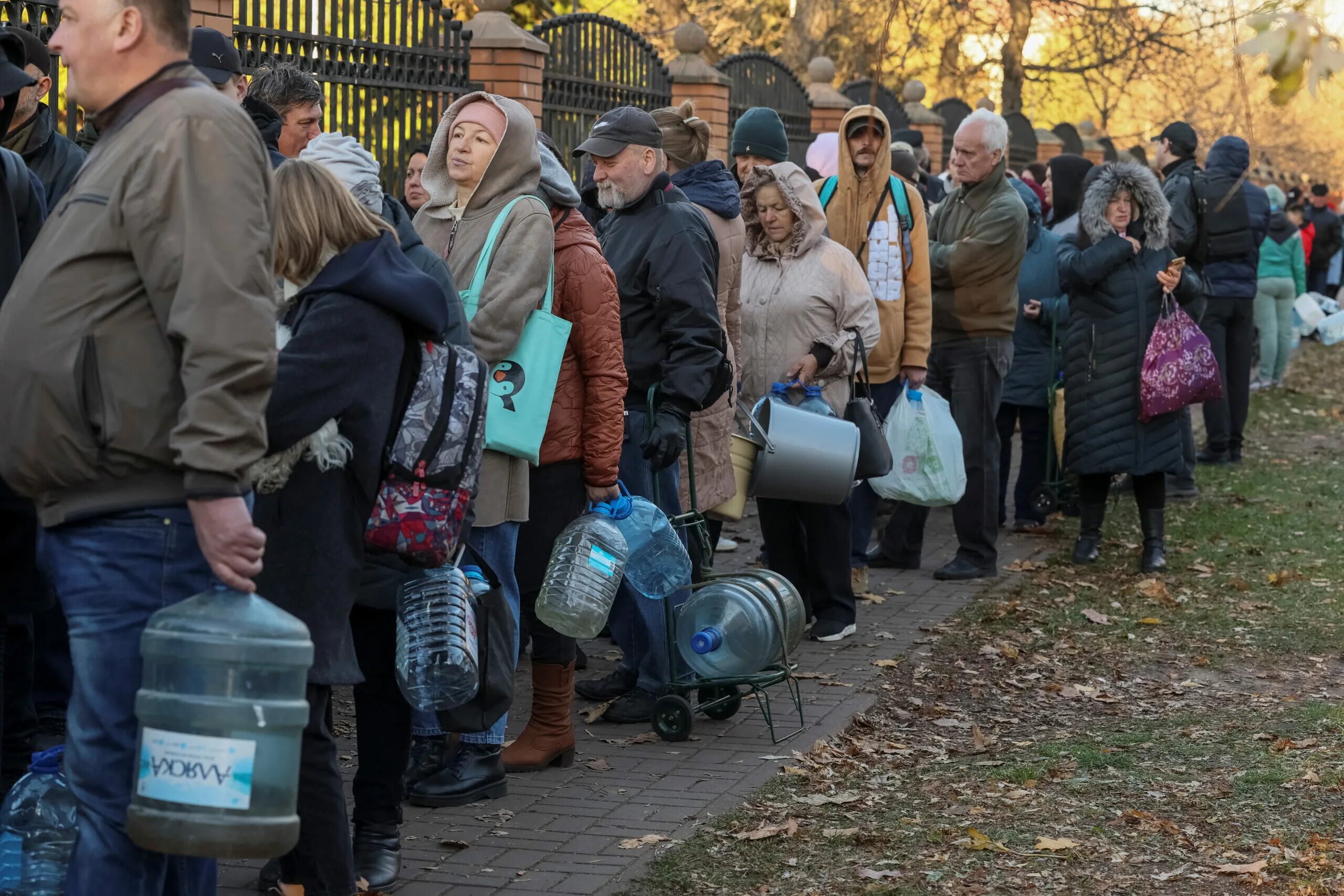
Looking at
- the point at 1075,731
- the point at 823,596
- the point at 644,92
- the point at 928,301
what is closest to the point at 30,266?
the point at 1075,731

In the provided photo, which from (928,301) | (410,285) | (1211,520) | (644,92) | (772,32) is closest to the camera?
(410,285)

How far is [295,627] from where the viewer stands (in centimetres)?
338

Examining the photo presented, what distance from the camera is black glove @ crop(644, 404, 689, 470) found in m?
5.93

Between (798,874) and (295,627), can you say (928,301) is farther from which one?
(295,627)

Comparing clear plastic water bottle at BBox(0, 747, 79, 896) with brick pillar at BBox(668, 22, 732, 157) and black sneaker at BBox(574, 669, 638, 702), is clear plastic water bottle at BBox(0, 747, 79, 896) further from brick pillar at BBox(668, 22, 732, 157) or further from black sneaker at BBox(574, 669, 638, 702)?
brick pillar at BBox(668, 22, 732, 157)

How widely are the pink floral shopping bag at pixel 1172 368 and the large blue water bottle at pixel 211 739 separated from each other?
22.6 ft

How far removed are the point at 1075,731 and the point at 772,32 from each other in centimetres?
2065

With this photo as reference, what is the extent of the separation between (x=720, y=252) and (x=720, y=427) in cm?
69

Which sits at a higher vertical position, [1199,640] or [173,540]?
[173,540]

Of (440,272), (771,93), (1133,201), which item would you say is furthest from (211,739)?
(771,93)

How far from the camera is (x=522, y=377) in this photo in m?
5.25

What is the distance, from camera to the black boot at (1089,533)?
9867 millimetres

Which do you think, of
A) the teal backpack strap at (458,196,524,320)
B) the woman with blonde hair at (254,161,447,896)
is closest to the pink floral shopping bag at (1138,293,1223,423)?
the teal backpack strap at (458,196,524,320)

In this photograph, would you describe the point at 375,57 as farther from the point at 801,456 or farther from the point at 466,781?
the point at 466,781
